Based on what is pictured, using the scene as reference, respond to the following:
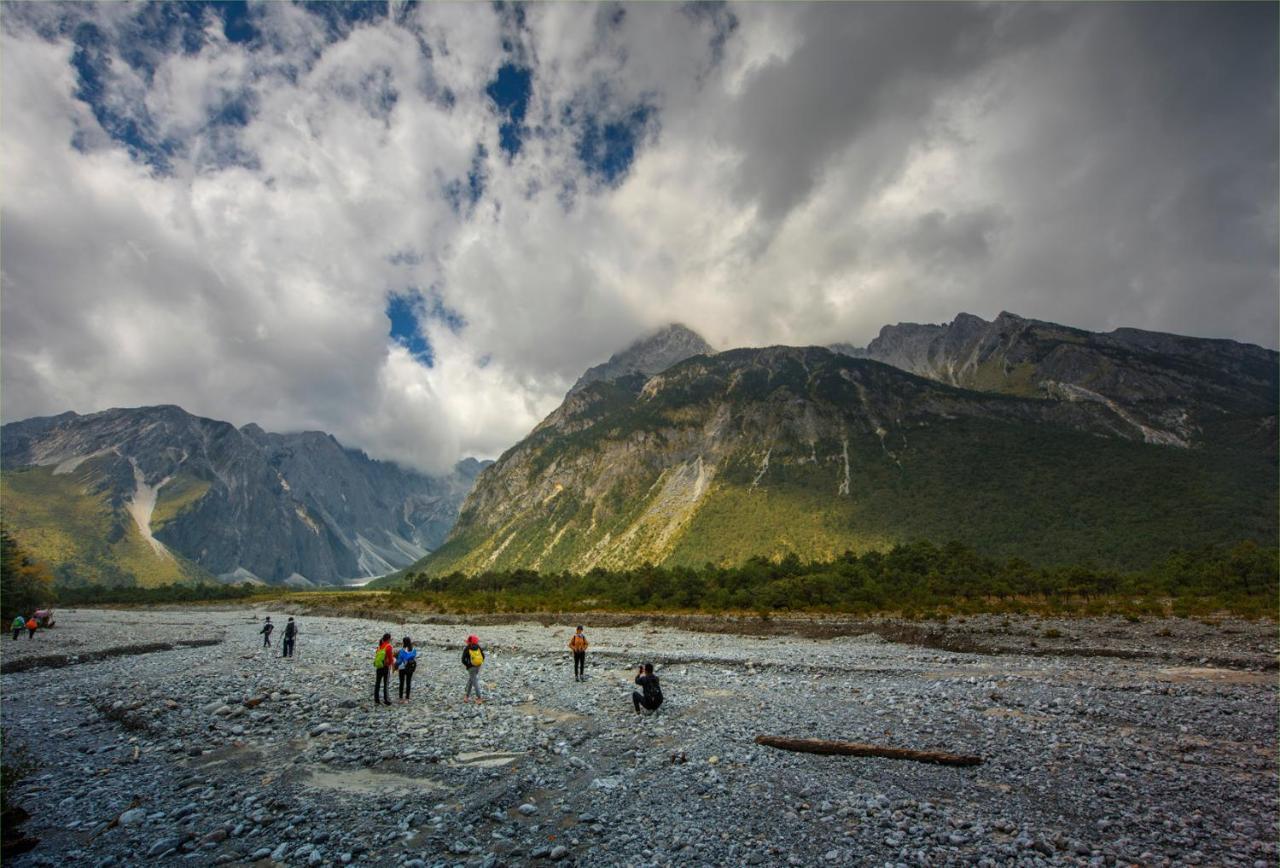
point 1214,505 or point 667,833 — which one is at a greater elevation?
point 1214,505

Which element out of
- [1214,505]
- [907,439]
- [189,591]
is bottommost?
[189,591]

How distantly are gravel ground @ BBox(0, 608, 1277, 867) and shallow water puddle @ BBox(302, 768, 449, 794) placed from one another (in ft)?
0.29

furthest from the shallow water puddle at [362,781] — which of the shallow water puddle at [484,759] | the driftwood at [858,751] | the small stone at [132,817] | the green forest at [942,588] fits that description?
the green forest at [942,588]

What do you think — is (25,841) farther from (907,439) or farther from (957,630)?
(907,439)

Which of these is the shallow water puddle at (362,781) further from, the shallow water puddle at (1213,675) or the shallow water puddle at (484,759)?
the shallow water puddle at (1213,675)

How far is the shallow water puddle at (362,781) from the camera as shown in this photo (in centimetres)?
1243

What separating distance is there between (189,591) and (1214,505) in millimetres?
265924

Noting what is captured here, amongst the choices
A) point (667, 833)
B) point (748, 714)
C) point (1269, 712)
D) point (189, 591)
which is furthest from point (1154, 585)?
point (189, 591)

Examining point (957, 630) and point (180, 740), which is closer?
point (180, 740)

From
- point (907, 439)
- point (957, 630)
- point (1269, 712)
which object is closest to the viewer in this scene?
point (1269, 712)

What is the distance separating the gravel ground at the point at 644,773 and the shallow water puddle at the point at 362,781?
0.29 ft

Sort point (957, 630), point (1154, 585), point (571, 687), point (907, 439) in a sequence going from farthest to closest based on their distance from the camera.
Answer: point (907, 439) < point (1154, 585) < point (957, 630) < point (571, 687)

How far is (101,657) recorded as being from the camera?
39438 mm

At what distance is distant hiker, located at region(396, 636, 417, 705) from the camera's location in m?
21.6
